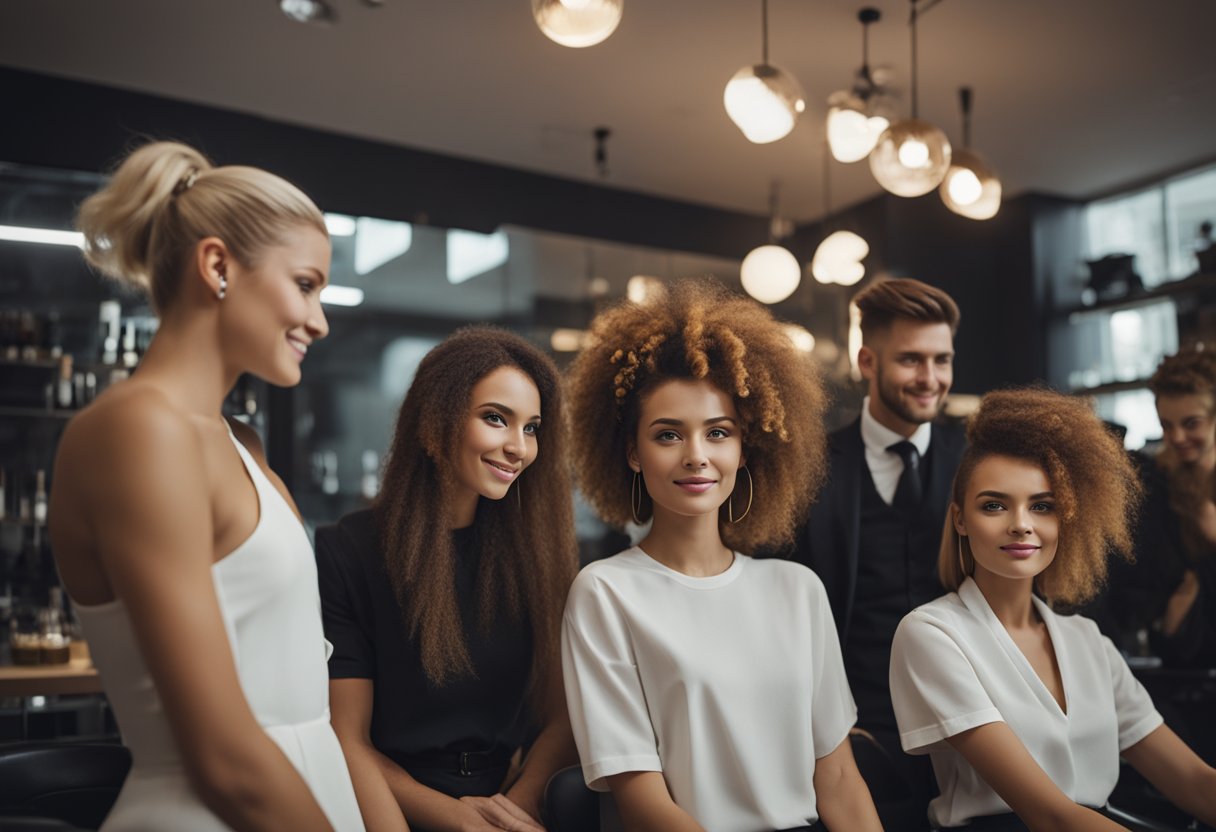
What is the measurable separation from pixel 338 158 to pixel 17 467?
7.19ft

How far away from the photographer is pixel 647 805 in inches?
65.5

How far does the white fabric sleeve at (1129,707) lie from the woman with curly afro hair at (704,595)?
536 mm

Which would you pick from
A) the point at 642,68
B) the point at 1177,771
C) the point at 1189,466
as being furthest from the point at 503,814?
the point at 642,68

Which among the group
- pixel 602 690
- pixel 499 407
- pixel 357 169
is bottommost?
pixel 602 690

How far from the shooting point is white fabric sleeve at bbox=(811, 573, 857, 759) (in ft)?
5.98

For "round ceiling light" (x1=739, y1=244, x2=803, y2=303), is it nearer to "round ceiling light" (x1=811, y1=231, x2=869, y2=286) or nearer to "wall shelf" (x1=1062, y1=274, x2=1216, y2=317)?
"round ceiling light" (x1=811, y1=231, x2=869, y2=286)

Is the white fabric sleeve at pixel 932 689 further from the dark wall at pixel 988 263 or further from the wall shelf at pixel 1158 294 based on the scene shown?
the dark wall at pixel 988 263

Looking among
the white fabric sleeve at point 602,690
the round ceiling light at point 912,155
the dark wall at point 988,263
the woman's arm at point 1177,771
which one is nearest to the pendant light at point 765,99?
the round ceiling light at point 912,155

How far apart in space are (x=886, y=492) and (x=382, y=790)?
59.4 inches

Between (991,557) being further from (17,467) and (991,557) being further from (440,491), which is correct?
(17,467)

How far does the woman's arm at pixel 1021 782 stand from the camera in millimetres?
1687

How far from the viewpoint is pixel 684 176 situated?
251 inches

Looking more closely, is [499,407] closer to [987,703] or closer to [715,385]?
[715,385]

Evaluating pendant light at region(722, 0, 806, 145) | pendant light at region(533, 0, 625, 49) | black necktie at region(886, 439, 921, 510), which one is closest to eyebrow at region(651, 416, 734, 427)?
black necktie at region(886, 439, 921, 510)
